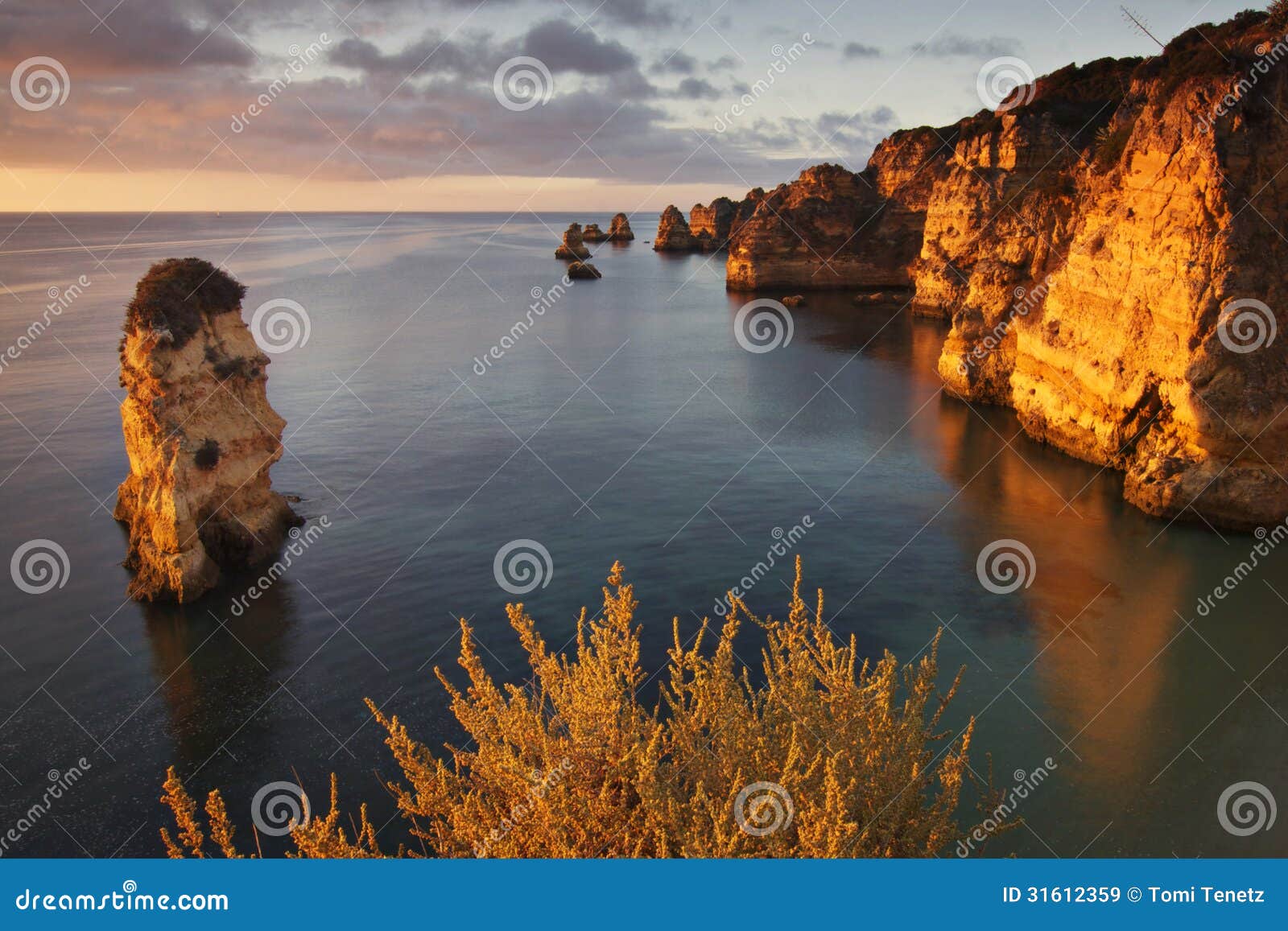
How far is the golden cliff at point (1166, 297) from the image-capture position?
85.0 ft

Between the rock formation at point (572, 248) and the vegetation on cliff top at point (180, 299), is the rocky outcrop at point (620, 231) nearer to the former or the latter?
→ the rock formation at point (572, 248)

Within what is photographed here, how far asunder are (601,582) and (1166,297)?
1994 cm

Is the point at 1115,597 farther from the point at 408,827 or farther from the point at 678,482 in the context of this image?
the point at 408,827

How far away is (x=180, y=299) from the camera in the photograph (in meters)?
24.7

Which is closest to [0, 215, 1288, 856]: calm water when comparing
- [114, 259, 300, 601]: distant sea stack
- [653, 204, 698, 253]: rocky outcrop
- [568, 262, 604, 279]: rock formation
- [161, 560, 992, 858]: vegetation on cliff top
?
[114, 259, 300, 601]: distant sea stack

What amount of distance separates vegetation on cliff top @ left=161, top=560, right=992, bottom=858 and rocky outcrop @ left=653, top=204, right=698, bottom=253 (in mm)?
146214

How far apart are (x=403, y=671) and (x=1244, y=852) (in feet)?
52.9

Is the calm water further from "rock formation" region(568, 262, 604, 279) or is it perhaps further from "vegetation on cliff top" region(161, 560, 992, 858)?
"rock formation" region(568, 262, 604, 279)

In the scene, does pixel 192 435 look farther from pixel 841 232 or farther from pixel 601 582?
pixel 841 232

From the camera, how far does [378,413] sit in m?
42.7

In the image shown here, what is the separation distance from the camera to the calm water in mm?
16531

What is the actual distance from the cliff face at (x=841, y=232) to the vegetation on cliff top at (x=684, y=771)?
82.7 m

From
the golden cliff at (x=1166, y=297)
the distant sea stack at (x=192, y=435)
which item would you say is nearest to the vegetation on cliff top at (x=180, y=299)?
the distant sea stack at (x=192, y=435)

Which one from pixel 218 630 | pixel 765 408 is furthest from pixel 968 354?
pixel 218 630
